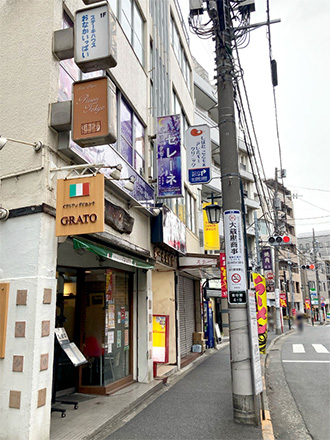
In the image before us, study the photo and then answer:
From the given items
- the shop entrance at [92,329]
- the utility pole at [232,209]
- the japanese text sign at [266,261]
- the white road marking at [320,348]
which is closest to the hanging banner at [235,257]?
the utility pole at [232,209]

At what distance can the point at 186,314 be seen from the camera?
14672mm

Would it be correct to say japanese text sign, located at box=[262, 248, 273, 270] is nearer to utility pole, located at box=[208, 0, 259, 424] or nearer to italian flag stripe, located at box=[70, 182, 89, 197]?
utility pole, located at box=[208, 0, 259, 424]

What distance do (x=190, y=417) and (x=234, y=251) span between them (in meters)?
3.16

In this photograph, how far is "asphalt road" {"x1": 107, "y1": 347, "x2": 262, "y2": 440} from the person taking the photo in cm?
567

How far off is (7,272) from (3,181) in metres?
1.47

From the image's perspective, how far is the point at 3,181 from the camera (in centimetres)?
570

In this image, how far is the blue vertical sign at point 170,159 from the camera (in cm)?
948

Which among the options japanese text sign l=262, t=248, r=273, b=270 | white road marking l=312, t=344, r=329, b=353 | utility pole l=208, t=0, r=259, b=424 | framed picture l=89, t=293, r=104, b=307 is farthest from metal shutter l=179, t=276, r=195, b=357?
japanese text sign l=262, t=248, r=273, b=270

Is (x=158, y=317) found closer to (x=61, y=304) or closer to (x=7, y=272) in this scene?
(x=61, y=304)

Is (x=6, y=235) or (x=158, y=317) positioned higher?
(x=6, y=235)

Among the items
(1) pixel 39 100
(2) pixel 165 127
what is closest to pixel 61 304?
(1) pixel 39 100

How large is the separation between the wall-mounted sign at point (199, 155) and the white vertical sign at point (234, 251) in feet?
10.4

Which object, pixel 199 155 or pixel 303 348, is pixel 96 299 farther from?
pixel 303 348

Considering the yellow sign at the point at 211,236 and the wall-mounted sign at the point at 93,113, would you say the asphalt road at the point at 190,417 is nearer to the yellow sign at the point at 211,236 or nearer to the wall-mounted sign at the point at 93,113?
the wall-mounted sign at the point at 93,113
